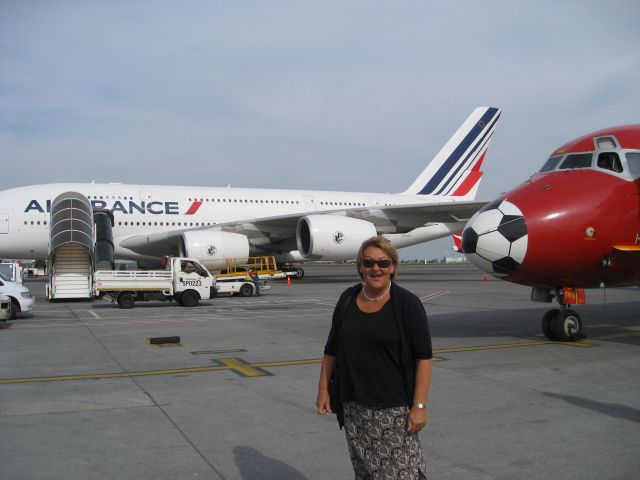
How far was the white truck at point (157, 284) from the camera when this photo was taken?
54.7 feet

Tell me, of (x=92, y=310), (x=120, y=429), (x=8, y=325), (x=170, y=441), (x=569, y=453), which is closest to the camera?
(x=569, y=453)

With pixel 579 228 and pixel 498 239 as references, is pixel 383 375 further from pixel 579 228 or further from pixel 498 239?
pixel 579 228

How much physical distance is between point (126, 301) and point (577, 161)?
12.5m

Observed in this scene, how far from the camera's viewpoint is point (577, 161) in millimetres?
9078

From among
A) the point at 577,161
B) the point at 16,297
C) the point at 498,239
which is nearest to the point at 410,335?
the point at 498,239

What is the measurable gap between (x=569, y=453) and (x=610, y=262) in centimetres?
501

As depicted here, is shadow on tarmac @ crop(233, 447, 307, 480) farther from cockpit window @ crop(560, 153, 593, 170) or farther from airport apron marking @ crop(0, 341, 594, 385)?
cockpit window @ crop(560, 153, 593, 170)

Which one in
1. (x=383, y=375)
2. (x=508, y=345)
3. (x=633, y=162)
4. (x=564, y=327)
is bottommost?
(x=508, y=345)

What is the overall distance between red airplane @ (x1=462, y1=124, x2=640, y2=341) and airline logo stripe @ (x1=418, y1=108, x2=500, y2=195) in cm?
2581

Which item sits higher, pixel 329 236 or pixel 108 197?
pixel 108 197

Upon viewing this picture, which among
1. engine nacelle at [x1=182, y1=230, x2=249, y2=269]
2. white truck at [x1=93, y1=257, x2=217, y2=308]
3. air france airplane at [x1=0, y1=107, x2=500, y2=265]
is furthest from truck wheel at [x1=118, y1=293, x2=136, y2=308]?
air france airplane at [x1=0, y1=107, x2=500, y2=265]

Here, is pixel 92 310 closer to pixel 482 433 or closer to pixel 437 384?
pixel 437 384

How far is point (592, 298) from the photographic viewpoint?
18.0 meters

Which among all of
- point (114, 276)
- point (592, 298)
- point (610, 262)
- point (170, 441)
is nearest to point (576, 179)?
point (610, 262)
